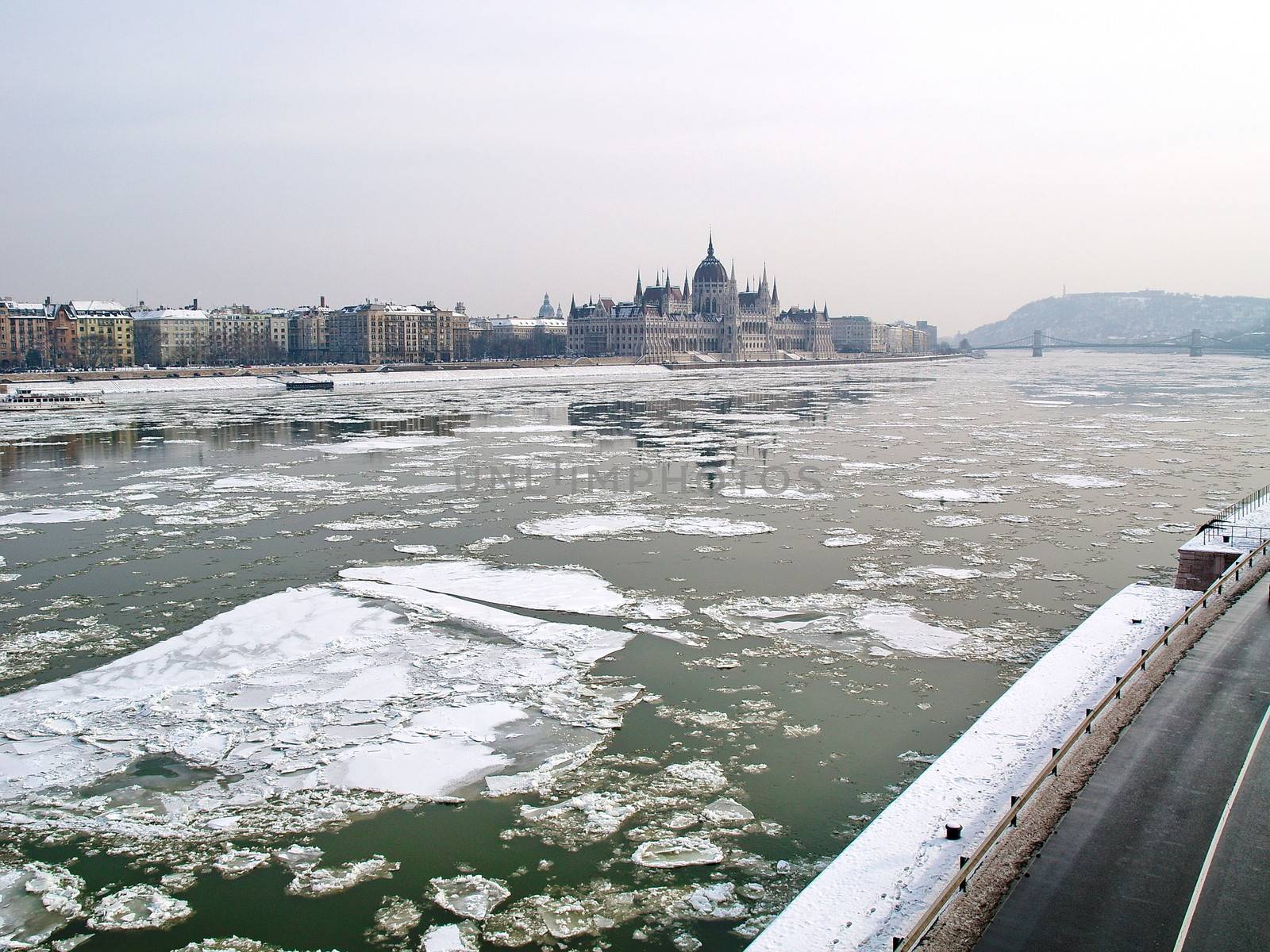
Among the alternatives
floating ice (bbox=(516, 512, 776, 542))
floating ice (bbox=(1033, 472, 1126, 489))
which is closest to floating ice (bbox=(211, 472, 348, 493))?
floating ice (bbox=(516, 512, 776, 542))

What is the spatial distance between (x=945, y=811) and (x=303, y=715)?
6716 mm

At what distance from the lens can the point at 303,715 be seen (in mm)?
11094

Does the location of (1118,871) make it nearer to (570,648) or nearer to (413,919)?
(413,919)

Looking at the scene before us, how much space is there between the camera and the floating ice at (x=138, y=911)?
7422 mm

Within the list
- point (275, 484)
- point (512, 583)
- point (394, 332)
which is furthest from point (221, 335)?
point (512, 583)

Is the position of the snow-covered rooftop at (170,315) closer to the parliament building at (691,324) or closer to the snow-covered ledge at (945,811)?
the parliament building at (691,324)

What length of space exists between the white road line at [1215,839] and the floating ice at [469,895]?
467 centimetres

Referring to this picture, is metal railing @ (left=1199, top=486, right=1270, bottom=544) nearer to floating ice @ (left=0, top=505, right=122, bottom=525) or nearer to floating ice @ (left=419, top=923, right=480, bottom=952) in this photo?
floating ice @ (left=419, top=923, right=480, bottom=952)

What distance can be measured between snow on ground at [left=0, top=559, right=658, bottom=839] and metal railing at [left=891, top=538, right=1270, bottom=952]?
4.15 meters

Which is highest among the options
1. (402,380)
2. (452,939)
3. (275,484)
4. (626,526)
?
(402,380)

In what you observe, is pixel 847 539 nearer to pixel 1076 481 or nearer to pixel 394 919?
pixel 1076 481

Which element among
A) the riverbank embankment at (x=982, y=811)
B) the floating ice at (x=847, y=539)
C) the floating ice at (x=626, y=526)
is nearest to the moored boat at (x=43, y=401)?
the floating ice at (x=626, y=526)

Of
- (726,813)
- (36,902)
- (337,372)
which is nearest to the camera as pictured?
(36,902)

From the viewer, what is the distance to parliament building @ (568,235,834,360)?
161 metres
